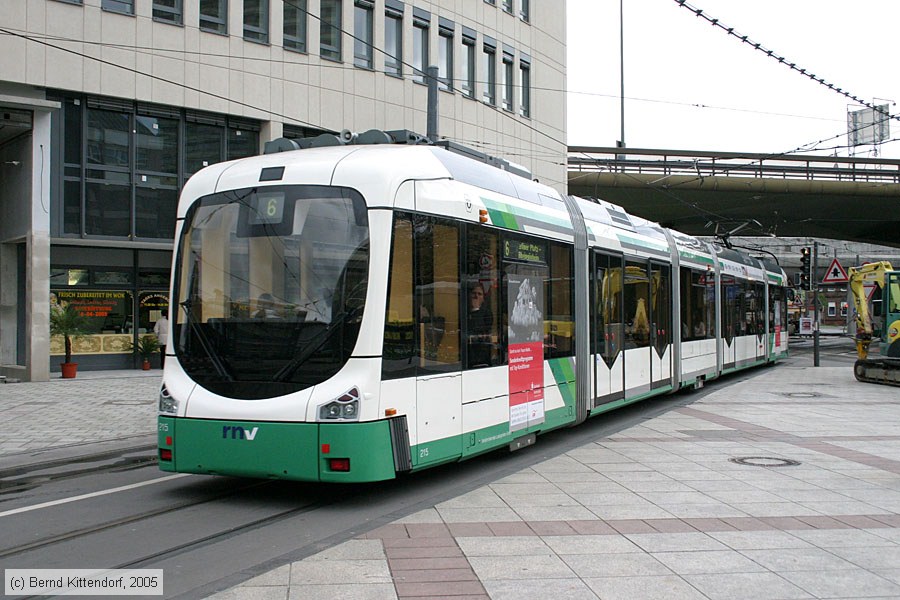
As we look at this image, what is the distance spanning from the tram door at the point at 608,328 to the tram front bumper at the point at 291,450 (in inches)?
226

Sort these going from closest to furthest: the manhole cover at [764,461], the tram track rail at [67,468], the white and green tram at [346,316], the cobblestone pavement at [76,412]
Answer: the white and green tram at [346,316], the tram track rail at [67,468], the manhole cover at [764,461], the cobblestone pavement at [76,412]

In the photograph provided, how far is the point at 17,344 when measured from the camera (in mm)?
23188

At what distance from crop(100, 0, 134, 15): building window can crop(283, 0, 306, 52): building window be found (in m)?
4.67

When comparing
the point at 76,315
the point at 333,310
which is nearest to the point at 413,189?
the point at 333,310

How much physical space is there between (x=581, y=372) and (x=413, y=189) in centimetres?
501

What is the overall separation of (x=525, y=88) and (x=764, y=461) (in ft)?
90.2

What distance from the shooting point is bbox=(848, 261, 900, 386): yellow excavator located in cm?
2200

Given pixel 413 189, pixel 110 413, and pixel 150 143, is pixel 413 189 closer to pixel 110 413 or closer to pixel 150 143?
pixel 110 413

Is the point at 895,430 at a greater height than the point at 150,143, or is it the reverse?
the point at 150,143

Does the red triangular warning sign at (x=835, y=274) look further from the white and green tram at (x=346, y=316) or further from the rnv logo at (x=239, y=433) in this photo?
the rnv logo at (x=239, y=433)

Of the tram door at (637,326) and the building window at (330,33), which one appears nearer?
the tram door at (637,326)

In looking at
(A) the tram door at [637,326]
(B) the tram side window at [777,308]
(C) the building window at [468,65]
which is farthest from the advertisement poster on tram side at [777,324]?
(A) the tram door at [637,326]

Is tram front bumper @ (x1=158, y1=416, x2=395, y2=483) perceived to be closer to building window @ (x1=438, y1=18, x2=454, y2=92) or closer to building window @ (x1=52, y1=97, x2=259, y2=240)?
building window @ (x1=52, y1=97, x2=259, y2=240)

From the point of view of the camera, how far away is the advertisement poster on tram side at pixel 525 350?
32.8 feet
